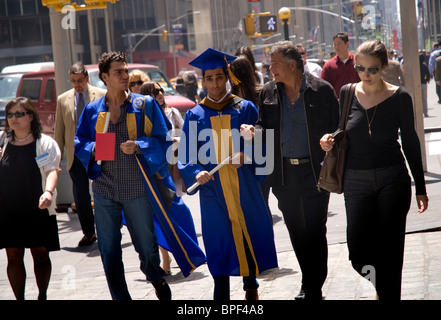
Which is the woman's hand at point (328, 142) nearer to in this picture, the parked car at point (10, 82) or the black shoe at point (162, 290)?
the black shoe at point (162, 290)

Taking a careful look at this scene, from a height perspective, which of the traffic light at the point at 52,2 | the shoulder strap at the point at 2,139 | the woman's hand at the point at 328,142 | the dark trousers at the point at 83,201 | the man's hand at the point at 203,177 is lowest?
the dark trousers at the point at 83,201

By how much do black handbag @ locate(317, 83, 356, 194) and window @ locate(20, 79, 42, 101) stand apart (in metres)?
13.6

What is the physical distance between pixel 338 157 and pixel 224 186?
3.02 feet

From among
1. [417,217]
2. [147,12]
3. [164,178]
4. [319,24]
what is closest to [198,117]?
[164,178]

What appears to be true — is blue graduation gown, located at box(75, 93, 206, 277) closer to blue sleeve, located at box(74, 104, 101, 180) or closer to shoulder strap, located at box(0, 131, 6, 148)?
blue sleeve, located at box(74, 104, 101, 180)

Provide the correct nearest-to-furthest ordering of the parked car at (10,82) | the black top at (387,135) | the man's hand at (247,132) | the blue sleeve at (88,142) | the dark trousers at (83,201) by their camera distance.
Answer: the black top at (387,135)
the man's hand at (247,132)
the blue sleeve at (88,142)
the dark trousers at (83,201)
the parked car at (10,82)

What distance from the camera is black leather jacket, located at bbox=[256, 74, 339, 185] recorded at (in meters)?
5.14

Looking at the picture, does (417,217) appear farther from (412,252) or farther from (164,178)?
(164,178)

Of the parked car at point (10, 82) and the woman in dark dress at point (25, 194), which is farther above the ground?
the parked car at point (10, 82)

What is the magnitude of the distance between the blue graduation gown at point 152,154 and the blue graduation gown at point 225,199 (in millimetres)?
261

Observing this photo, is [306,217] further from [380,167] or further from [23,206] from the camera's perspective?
[23,206]

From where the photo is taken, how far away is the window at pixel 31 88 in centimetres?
1745

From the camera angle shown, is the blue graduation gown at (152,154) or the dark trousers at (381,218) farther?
the blue graduation gown at (152,154)

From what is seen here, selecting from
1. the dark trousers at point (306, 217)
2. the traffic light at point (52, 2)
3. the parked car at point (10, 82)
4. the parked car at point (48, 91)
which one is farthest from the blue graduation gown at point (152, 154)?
Answer: the parked car at point (10, 82)
